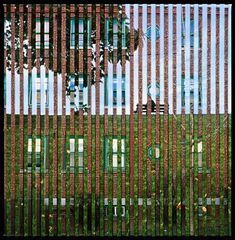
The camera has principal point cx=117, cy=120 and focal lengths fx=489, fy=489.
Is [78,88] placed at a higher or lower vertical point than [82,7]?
lower

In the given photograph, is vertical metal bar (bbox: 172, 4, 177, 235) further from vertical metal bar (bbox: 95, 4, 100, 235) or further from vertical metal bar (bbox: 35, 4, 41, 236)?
vertical metal bar (bbox: 35, 4, 41, 236)

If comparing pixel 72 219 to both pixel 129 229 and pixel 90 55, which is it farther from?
pixel 90 55

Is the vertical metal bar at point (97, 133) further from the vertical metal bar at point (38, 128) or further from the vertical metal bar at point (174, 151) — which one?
the vertical metal bar at point (174, 151)

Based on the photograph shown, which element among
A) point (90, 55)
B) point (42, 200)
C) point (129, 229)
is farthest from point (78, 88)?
point (129, 229)

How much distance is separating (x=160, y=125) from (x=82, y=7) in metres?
1.30

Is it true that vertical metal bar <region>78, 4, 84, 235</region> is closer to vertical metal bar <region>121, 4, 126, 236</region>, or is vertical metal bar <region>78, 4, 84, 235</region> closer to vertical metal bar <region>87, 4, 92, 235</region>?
vertical metal bar <region>87, 4, 92, 235</region>

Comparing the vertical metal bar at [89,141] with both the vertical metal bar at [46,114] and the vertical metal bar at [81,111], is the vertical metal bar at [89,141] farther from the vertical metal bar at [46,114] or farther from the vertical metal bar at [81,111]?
the vertical metal bar at [46,114]

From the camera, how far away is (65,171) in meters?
4.47

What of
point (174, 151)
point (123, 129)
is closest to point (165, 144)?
point (174, 151)

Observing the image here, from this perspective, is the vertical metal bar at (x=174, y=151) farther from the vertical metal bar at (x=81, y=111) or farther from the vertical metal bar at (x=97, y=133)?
the vertical metal bar at (x=81, y=111)

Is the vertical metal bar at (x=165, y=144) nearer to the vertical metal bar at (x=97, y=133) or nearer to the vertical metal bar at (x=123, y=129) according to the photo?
the vertical metal bar at (x=123, y=129)

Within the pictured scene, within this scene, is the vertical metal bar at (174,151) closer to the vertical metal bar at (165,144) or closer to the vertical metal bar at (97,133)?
the vertical metal bar at (165,144)

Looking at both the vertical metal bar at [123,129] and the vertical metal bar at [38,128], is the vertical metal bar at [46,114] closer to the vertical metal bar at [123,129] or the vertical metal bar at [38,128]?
the vertical metal bar at [38,128]

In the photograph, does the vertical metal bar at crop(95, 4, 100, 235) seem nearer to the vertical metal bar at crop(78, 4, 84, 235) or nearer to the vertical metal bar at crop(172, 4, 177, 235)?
the vertical metal bar at crop(78, 4, 84, 235)
